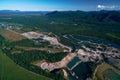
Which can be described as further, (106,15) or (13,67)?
(106,15)

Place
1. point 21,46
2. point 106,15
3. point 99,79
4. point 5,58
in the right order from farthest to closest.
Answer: point 106,15 < point 21,46 < point 5,58 < point 99,79

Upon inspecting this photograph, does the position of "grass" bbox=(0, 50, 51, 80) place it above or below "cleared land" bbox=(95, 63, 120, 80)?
above

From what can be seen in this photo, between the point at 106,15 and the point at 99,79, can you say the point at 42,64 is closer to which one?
the point at 99,79

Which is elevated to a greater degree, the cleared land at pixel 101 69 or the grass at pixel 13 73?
the grass at pixel 13 73

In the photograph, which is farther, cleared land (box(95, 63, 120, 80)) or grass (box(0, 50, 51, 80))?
cleared land (box(95, 63, 120, 80))

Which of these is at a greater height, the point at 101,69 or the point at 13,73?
the point at 13,73

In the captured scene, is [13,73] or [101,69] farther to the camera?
[101,69]

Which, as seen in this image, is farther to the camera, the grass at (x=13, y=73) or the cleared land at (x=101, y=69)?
the cleared land at (x=101, y=69)

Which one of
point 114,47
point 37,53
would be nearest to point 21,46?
point 37,53
